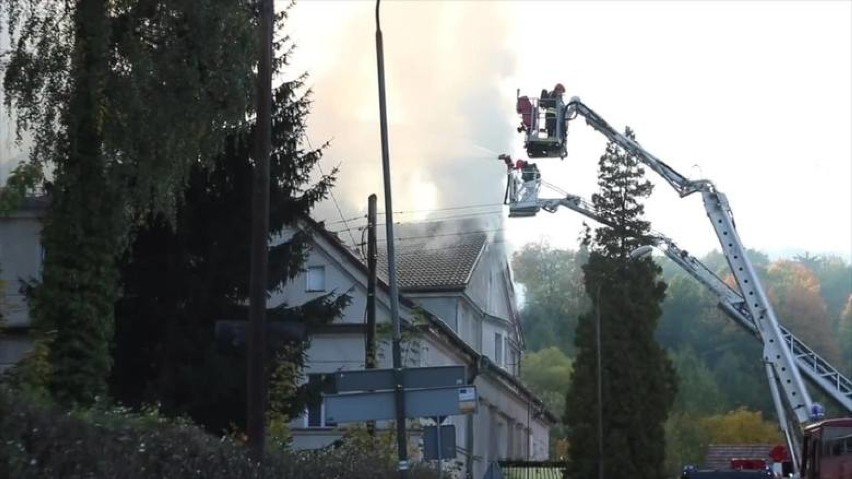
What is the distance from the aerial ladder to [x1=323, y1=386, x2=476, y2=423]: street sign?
11937 millimetres

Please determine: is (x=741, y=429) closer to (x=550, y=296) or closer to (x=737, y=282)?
(x=550, y=296)

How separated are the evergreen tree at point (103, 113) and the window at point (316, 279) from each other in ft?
64.0

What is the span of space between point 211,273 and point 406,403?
30.0 ft

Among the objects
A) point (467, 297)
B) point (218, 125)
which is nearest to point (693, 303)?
point (467, 297)

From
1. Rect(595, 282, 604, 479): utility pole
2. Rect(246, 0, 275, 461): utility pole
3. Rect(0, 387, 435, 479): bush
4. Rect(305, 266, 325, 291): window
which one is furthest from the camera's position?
Rect(595, 282, 604, 479): utility pole

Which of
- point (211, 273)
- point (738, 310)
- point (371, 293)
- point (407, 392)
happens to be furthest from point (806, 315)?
point (407, 392)

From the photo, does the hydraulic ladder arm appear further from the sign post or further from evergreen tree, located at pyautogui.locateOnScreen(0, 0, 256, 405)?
evergreen tree, located at pyautogui.locateOnScreen(0, 0, 256, 405)

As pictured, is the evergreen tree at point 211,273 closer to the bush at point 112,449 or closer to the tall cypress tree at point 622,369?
the bush at point 112,449

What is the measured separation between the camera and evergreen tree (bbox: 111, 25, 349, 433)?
24828 mm

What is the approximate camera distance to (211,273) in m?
25.3

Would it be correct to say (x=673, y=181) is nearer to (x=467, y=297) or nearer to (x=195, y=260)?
(x=195, y=260)

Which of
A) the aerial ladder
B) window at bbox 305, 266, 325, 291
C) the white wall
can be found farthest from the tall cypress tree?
the white wall

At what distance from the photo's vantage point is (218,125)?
1934cm

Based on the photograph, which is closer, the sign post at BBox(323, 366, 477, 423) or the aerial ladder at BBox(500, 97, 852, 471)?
the sign post at BBox(323, 366, 477, 423)
